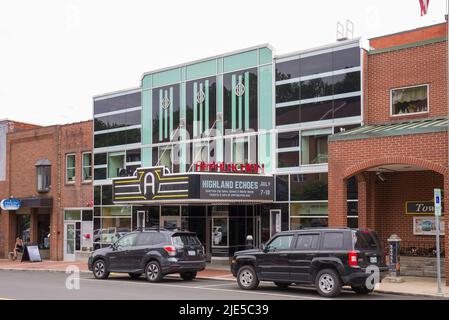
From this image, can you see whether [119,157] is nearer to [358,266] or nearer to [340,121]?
[340,121]

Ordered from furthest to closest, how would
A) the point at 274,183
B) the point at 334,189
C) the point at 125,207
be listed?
the point at 125,207 < the point at 274,183 < the point at 334,189

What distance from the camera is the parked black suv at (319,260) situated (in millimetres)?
15789

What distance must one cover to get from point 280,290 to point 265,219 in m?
7.75

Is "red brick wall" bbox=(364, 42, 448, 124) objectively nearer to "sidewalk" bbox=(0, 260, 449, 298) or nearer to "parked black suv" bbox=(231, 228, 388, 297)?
"sidewalk" bbox=(0, 260, 449, 298)

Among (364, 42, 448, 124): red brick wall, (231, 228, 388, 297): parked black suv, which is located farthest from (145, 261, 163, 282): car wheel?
(364, 42, 448, 124): red brick wall

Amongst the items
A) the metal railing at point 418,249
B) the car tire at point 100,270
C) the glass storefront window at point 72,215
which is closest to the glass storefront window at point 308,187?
the metal railing at point 418,249

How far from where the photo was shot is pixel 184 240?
67.4ft

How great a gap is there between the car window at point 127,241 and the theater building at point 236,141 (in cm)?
265

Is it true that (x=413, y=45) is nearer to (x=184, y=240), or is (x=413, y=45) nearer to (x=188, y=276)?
(x=184, y=240)

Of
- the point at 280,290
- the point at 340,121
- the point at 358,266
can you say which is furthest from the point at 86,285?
the point at 340,121

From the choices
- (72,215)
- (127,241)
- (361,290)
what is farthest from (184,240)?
(72,215)

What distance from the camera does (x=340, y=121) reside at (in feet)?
75.5

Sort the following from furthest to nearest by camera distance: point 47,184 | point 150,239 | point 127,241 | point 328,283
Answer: point 47,184, point 127,241, point 150,239, point 328,283

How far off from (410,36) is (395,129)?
6.87m
